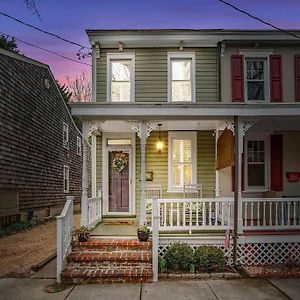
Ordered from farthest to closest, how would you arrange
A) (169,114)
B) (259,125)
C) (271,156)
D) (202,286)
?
1. (271,156)
2. (259,125)
3. (169,114)
4. (202,286)

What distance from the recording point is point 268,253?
9375 millimetres

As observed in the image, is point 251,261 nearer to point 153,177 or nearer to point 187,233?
point 187,233

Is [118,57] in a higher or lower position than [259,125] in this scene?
higher

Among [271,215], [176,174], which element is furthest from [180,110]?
[271,215]

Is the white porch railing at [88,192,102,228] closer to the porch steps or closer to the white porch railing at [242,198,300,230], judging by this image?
the porch steps

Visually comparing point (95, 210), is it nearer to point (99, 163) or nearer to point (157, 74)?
point (99, 163)

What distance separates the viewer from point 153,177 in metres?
12.2

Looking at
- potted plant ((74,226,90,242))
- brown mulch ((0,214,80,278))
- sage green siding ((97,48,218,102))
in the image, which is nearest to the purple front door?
sage green siding ((97,48,218,102))

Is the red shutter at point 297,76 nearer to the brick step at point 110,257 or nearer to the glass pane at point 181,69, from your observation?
the glass pane at point 181,69

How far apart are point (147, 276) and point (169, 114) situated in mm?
3691

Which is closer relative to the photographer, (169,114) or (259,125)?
(169,114)

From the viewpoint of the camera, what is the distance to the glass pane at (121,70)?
12.6 meters

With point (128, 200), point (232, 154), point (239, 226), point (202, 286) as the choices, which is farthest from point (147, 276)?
point (128, 200)

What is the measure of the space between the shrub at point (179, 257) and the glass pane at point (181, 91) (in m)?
5.56
